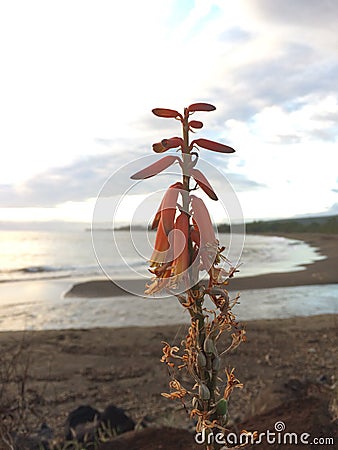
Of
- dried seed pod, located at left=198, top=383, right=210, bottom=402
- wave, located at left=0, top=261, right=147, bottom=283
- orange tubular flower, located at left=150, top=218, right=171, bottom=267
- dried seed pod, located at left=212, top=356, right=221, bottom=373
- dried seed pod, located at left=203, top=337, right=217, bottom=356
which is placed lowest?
wave, located at left=0, top=261, right=147, bottom=283

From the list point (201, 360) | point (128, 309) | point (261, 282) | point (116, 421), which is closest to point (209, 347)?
point (201, 360)

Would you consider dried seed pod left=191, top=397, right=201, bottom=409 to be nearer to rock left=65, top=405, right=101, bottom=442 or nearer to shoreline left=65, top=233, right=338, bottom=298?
rock left=65, top=405, right=101, bottom=442

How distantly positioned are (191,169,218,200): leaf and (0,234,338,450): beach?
5.04ft

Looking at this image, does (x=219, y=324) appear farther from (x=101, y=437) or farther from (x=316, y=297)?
(x=316, y=297)

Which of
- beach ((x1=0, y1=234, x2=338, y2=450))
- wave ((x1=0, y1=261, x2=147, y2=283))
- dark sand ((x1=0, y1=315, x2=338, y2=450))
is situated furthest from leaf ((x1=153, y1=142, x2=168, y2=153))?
wave ((x1=0, y1=261, x2=147, y2=283))

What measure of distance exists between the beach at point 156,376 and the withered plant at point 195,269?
1344 millimetres

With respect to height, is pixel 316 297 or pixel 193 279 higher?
pixel 193 279

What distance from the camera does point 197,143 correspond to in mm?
1906

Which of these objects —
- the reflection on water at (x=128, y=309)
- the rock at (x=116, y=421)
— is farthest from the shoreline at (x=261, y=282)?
the rock at (x=116, y=421)

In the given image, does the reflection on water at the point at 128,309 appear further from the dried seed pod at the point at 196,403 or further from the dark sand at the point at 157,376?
the dried seed pod at the point at 196,403

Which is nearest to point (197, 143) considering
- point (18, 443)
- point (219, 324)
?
point (219, 324)

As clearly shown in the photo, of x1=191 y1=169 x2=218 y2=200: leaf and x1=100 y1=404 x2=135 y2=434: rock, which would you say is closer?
x1=191 y1=169 x2=218 y2=200: leaf

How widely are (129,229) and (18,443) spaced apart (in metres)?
3.17

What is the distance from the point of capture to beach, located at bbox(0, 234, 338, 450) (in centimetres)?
433
